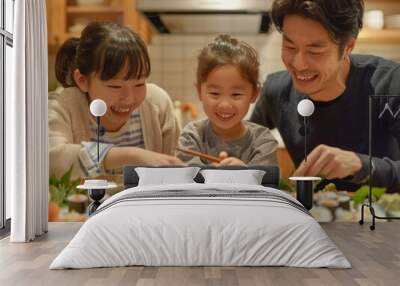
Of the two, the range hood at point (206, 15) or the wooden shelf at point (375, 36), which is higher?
the range hood at point (206, 15)

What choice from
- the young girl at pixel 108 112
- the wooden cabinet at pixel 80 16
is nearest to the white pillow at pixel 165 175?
the young girl at pixel 108 112

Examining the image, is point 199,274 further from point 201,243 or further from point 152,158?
point 152,158

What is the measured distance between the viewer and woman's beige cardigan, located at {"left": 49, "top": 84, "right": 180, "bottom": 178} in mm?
7562

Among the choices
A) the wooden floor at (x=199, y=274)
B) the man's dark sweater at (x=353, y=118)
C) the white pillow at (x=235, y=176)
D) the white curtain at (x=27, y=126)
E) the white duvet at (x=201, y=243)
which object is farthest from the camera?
the man's dark sweater at (x=353, y=118)

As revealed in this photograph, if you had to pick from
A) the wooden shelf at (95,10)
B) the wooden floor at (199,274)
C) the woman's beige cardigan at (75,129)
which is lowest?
the wooden floor at (199,274)

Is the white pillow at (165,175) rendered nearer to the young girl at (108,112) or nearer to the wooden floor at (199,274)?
the young girl at (108,112)

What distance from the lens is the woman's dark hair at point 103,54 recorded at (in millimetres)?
7523

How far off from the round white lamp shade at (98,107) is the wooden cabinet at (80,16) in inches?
34.0

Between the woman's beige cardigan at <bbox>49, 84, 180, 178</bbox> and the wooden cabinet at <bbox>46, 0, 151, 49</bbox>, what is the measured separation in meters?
0.65

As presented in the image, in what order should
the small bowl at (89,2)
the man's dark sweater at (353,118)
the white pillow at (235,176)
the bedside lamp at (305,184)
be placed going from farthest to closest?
the small bowl at (89,2)
the man's dark sweater at (353,118)
the bedside lamp at (305,184)
the white pillow at (235,176)

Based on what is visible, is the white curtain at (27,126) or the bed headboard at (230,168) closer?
the white curtain at (27,126)

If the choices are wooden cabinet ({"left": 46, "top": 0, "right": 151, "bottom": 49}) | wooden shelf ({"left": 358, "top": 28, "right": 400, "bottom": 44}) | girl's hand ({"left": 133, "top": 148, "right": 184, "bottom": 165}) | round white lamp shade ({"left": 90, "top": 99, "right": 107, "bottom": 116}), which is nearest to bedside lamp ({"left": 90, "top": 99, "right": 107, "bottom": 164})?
round white lamp shade ({"left": 90, "top": 99, "right": 107, "bottom": 116})

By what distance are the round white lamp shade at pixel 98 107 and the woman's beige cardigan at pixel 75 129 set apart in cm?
21

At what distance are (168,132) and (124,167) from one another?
63cm
